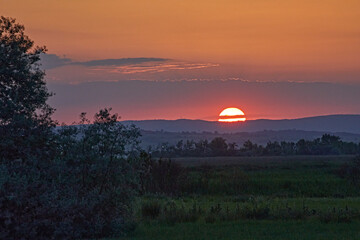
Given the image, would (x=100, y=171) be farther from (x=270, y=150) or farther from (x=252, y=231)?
(x=270, y=150)

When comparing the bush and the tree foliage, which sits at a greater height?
the tree foliage

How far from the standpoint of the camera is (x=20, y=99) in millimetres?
23156

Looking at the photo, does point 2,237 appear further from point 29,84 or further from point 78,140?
point 29,84

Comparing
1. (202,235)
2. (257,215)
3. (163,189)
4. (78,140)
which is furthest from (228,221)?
(163,189)

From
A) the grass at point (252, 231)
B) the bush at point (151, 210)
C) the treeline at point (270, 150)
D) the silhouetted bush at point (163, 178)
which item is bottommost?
the grass at point (252, 231)

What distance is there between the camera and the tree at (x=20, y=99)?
22.4 meters

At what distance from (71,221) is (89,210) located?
0.99 metres

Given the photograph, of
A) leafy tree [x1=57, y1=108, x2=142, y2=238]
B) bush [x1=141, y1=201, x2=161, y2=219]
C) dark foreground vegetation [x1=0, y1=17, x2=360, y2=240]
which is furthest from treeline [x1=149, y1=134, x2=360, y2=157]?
leafy tree [x1=57, y1=108, x2=142, y2=238]

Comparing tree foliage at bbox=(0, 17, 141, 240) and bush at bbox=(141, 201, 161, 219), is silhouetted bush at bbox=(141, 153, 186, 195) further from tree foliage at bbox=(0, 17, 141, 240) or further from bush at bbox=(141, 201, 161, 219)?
tree foliage at bbox=(0, 17, 141, 240)

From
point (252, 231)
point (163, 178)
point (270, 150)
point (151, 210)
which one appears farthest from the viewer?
point (270, 150)

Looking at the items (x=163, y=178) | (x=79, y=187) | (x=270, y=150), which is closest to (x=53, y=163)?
(x=79, y=187)

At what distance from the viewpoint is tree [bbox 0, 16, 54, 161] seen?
73.4 ft

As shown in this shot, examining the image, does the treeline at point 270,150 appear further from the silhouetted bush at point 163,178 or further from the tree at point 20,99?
the tree at point 20,99

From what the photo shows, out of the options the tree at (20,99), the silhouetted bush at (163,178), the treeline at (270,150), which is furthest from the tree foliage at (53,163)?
the treeline at (270,150)
